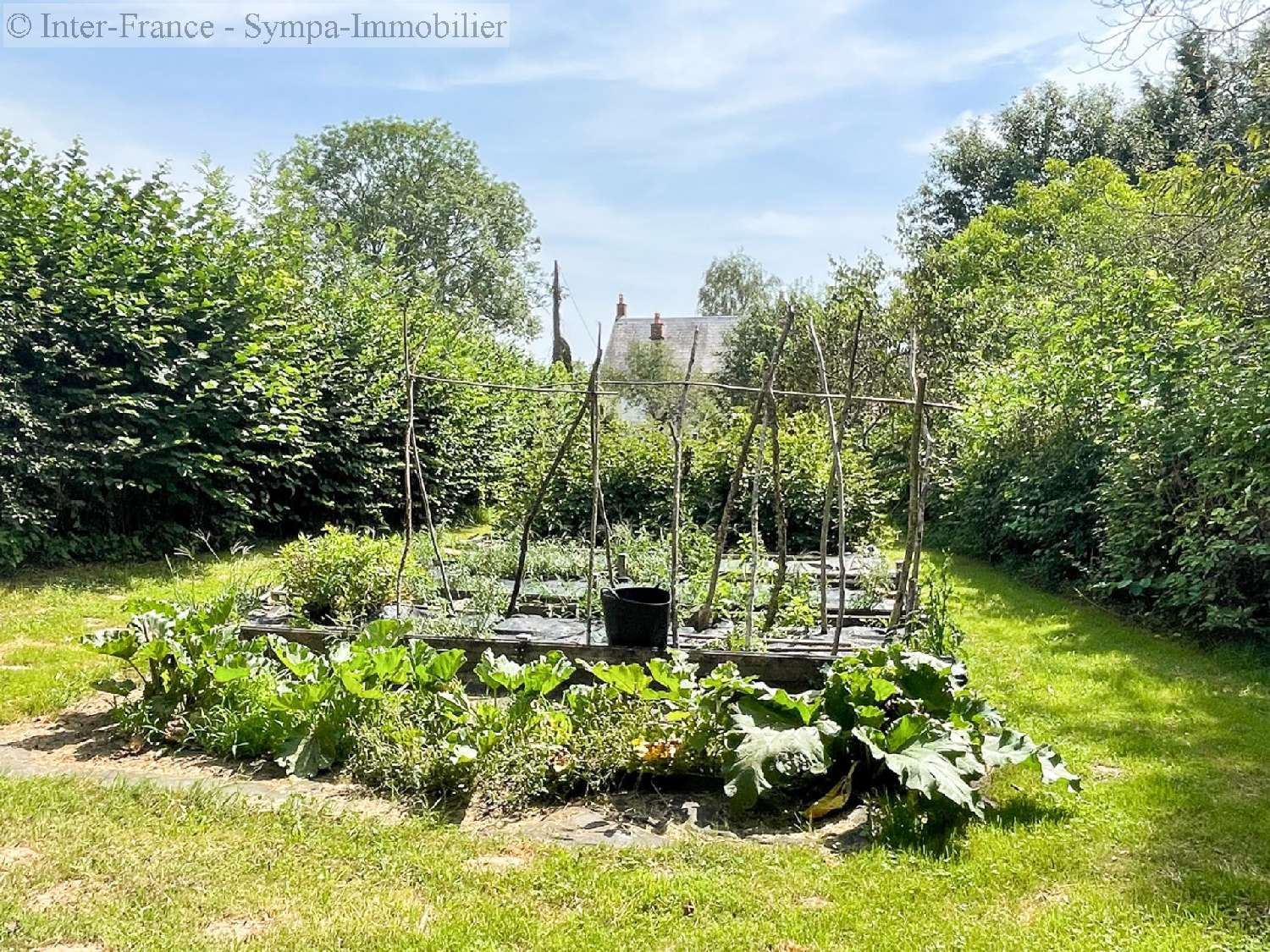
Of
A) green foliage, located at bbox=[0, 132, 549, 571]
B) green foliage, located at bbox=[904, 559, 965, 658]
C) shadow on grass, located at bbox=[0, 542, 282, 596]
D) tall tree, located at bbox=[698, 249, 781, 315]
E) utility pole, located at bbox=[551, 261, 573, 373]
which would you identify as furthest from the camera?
tall tree, located at bbox=[698, 249, 781, 315]

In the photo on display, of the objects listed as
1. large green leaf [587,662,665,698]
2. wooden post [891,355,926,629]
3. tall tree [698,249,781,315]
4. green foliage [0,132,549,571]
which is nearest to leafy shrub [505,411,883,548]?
green foliage [0,132,549,571]

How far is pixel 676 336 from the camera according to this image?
31000mm

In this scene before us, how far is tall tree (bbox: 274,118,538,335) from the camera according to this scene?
30906 millimetres

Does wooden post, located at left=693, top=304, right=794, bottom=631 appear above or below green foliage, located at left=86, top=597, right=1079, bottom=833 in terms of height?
above

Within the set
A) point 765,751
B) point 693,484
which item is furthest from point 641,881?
point 693,484

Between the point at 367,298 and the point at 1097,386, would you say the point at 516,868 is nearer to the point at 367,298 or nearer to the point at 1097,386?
the point at 1097,386

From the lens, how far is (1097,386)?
23.3 ft

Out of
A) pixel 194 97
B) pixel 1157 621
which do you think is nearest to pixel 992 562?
pixel 1157 621

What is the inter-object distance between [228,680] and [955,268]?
15.7 metres

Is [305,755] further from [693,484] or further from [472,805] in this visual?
[693,484]

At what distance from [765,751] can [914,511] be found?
6.50 feet

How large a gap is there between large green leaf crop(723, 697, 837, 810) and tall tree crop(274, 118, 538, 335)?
28237 mm

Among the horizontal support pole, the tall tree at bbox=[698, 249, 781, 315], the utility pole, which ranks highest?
the tall tree at bbox=[698, 249, 781, 315]

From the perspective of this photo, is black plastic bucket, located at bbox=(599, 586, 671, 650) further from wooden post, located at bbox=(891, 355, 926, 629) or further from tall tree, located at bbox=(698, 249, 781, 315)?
tall tree, located at bbox=(698, 249, 781, 315)
